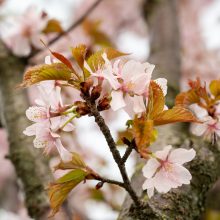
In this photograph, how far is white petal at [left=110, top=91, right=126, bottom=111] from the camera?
583 mm

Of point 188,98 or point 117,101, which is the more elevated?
point 117,101

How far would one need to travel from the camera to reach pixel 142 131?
59 centimetres

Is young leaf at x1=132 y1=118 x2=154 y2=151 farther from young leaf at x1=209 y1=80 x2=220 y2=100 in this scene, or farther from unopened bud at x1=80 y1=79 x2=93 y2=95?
young leaf at x1=209 y1=80 x2=220 y2=100

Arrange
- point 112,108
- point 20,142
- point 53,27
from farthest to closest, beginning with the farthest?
1. point 53,27
2. point 20,142
3. point 112,108

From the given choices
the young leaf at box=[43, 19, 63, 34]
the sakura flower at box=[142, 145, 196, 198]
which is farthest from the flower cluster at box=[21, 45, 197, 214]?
the young leaf at box=[43, 19, 63, 34]

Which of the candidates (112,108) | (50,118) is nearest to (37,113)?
(50,118)

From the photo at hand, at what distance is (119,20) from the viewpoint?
489 cm

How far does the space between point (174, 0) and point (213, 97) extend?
46.8 inches

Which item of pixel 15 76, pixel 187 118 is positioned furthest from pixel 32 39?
pixel 187 118

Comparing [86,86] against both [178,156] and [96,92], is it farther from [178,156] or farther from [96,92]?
[178,156]

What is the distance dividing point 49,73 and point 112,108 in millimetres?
111

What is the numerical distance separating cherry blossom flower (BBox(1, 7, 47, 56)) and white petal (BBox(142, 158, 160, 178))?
2.94ft

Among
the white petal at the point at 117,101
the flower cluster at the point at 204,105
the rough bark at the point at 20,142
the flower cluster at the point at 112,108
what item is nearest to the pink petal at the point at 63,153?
the flower cluster at the point at 112,108

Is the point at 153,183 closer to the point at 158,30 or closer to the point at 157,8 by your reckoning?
the point at 158,30
